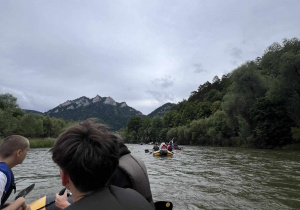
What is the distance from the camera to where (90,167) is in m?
1.41

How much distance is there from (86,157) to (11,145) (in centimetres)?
227

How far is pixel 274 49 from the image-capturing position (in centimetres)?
6094

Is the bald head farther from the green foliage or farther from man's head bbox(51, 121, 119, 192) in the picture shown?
the green foliage

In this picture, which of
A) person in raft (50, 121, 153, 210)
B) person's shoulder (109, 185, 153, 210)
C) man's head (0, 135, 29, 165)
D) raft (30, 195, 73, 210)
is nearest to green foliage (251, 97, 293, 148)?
raft (30, 195, 73, 210)

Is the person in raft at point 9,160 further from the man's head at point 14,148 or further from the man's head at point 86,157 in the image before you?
the man's head at point 86,157

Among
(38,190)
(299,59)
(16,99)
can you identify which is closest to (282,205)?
(38,190)

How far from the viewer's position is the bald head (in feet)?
10.1

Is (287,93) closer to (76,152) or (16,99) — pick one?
(76,152)

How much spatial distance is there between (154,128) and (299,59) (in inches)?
2909

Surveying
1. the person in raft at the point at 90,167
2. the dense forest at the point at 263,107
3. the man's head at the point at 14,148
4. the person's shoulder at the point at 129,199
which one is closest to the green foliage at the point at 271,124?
the dense forest at the point at 263,107

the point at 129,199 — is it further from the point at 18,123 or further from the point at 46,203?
the point at 18,123

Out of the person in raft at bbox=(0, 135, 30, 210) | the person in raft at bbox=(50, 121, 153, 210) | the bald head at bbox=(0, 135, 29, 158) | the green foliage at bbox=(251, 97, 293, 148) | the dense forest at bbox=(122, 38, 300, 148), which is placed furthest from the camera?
the green foliage at bbox=(251, 97, 293, 148)

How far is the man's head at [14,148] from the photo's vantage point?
309 cm

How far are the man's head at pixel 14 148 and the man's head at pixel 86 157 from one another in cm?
203
